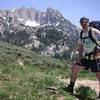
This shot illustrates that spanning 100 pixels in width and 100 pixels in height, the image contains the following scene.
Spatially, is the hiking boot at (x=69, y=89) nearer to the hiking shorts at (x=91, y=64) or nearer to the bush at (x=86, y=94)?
the bush at (x=86, y=94)

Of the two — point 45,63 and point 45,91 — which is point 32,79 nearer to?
point 45,91

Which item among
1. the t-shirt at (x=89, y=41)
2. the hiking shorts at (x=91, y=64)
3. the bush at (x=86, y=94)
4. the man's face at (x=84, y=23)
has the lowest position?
the bush at (x=86, y=94)

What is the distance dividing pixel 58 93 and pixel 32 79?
1.70m

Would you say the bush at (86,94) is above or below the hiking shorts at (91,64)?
below

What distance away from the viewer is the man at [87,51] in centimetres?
1069

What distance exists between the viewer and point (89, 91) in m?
10.8

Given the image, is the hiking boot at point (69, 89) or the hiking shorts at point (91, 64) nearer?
the hiking shorts at point (91, 64)

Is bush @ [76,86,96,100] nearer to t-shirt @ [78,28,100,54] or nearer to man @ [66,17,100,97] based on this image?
man @ [66,17,100,97]

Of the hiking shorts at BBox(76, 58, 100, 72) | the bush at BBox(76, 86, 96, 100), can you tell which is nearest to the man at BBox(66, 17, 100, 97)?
the hiking shorts at BBox(76, 58, 100, 72)

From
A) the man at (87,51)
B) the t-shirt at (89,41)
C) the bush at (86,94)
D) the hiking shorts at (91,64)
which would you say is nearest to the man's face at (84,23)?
the man at (87,51)

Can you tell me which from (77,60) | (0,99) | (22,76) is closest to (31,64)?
(22,76)

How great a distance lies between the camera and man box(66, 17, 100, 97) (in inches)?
421

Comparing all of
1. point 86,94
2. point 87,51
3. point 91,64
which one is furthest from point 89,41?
point 86,94

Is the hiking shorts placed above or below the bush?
above
